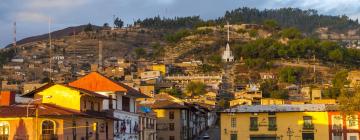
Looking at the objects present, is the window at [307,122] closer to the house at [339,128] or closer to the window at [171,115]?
the house at [339,128]

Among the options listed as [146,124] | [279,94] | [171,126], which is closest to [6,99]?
[146,124]

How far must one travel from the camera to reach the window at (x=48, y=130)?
5310 centimetres

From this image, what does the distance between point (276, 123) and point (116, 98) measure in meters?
23.8

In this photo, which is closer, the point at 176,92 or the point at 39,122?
the point at 39,122

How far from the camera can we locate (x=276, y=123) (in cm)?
8744

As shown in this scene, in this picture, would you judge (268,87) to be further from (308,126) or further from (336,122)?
(336,122)

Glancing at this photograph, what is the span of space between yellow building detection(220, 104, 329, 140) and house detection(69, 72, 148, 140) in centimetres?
1549

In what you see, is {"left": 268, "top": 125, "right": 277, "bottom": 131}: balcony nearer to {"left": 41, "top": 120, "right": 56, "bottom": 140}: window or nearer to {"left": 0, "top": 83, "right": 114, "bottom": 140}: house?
{"left": 0, "top": 83, "right": 114, "bottom": 140}: house

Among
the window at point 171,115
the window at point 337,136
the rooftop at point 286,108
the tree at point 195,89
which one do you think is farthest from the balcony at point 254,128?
the tree at point 195,89

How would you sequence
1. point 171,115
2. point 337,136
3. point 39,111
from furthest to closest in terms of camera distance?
point 171,115 < point 337,136 < point 39,111

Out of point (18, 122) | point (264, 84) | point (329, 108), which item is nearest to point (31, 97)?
point (18, 122)

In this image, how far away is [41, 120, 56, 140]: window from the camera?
5310cm

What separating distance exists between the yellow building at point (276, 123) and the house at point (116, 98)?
50.8 ft

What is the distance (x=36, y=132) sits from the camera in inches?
2037
